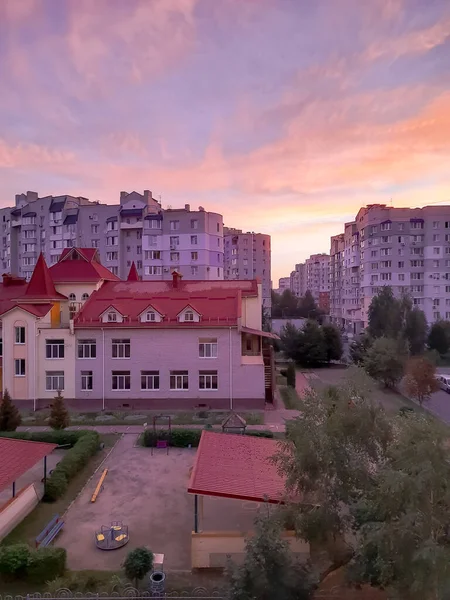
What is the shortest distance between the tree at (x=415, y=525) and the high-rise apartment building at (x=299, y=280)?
5085 inches

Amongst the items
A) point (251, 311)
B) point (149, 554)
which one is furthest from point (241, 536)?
point (251, 311)

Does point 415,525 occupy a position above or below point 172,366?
below

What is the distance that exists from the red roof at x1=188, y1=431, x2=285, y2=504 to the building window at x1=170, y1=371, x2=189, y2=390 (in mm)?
13137

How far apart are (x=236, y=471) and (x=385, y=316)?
121ft

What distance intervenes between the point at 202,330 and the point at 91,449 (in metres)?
11.3

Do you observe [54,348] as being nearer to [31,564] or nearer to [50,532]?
[50,532]

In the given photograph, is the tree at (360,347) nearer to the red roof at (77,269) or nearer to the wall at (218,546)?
the red roof at (77,269)

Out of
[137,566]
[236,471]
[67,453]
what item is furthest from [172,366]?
[137,566]

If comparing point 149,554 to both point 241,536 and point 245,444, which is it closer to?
point 241,536

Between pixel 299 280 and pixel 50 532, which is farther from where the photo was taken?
pixel 299 280

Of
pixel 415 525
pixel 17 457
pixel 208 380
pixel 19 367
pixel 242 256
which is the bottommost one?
pixel 17 457

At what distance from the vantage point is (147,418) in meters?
27.8

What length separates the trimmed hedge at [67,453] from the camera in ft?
55.3

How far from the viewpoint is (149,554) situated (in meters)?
11.4
